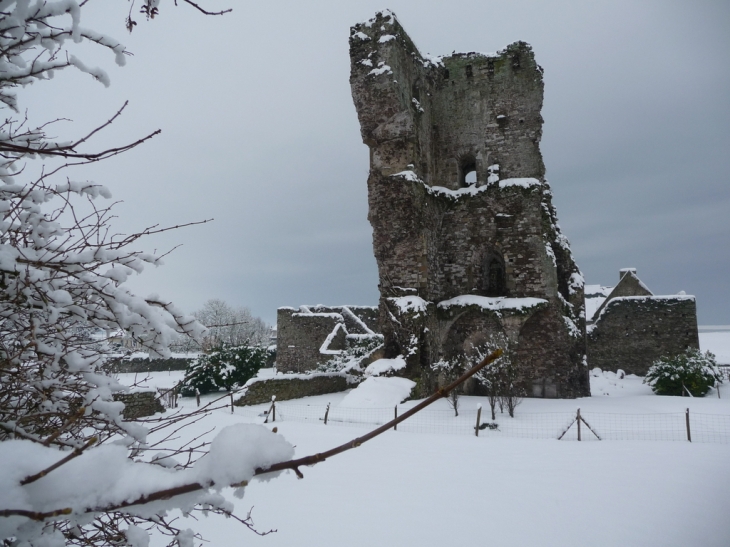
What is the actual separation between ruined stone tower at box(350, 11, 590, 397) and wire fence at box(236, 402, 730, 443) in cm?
274

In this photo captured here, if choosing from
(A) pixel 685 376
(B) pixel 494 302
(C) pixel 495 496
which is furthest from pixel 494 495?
(A) pixel 685 376

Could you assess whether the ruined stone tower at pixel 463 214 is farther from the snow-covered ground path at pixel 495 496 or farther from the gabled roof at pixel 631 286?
the gabled roof at pixel 631 286

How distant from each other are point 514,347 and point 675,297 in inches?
450

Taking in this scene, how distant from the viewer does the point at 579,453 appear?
8344mm

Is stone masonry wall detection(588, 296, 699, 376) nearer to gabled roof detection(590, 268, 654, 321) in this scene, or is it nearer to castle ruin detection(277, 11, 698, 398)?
gabled roof detection(590, 268, 654, 321)

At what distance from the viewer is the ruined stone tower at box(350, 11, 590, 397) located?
14938 mm

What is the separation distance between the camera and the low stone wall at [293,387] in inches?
542

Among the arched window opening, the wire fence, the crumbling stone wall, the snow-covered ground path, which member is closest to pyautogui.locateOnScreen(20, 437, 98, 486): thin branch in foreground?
the snow-covered ground path

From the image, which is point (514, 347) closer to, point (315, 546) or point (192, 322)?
point (315, 546)

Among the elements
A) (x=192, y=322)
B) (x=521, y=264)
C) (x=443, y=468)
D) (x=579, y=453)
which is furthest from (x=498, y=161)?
(x=192, y=322)

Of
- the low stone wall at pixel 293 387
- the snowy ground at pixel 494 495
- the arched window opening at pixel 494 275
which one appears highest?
the arched window opening at pixel 494 275

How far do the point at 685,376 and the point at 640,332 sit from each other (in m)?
7.42

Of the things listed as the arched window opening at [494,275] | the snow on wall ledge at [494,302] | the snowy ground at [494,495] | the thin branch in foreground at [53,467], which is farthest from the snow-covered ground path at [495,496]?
the arched window opening at [494,275]

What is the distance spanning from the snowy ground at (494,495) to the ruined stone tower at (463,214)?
5920 mm
